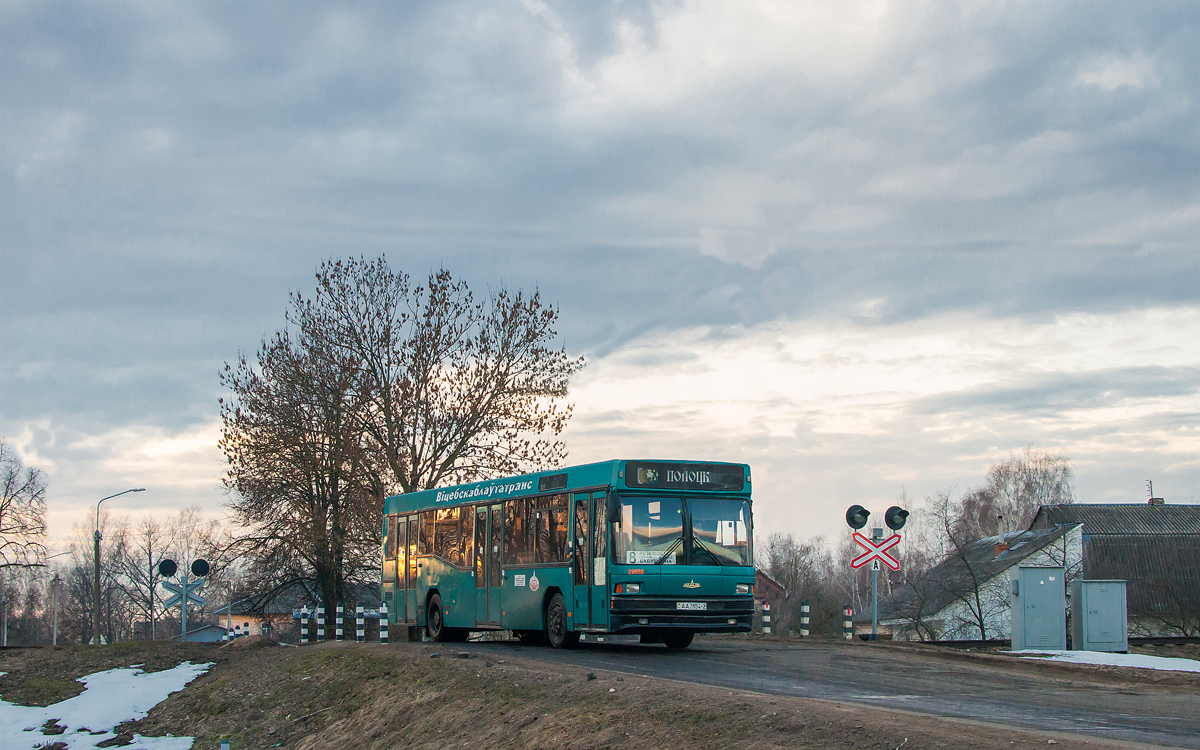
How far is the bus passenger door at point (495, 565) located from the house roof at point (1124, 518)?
52930mm

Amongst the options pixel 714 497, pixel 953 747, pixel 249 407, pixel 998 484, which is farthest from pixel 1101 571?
pixel 953 747

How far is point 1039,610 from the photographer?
2106 cm

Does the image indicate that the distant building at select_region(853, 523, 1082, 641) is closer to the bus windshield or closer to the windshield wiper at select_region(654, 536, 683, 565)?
the bus windshield

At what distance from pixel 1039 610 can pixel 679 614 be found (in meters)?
7.59

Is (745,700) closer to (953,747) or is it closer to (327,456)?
(953,747)

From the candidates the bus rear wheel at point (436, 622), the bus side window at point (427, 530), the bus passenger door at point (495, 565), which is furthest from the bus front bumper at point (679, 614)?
the bus side window at point (427, 530)

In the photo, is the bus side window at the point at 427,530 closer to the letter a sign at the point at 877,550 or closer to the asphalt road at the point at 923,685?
the asphalt road at the point at 923,685

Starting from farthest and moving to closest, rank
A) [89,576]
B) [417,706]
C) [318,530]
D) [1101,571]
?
[89,576], [1101,571], [318,530], [417,706]

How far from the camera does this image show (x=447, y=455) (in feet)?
127

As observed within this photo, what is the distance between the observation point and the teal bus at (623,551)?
17922 mm

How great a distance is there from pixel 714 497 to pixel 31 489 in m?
60.4

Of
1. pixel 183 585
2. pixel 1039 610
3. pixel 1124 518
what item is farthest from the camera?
pixel 1124 518

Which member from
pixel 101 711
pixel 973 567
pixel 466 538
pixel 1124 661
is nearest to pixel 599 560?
pixel 466 538

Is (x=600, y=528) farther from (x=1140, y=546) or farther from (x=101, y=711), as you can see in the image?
(x=1140, y=546)
